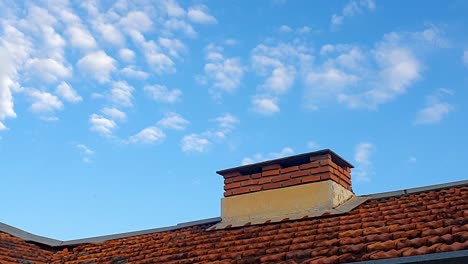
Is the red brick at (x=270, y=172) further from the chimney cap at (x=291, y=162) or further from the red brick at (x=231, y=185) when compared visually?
the red brick at (x=231, y=185)

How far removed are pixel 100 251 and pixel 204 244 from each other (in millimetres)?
1971

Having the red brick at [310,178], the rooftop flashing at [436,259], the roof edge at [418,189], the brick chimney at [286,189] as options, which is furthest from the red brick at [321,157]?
the rooftop flashing at [436,259]

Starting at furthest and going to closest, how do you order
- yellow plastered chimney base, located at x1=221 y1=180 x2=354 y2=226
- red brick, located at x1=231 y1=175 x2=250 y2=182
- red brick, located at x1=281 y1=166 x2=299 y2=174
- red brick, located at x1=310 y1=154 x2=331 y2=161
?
red brick, located at x1=231 y1=175 x2=250 y2=182 < red brick, located at x1=281 y1=166 x2=299 y2=174 < red brick, located at x1=310 y1=154 x2=331 y2=161 < yellow plastered chimney base, located at x1=221 y1=180 x2=354 y2=226

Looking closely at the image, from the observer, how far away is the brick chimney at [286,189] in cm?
763

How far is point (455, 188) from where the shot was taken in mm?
7230

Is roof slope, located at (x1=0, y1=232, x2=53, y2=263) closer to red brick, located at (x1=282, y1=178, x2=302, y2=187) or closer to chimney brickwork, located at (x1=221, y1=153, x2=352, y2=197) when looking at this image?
chimney brickwork, located at (x1=221, y1=153, x2=352, y2=197)

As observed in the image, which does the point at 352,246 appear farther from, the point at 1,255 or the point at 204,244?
the point at 1,255

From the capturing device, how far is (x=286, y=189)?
7.91 m

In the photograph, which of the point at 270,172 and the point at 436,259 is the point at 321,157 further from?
the point at 436,259

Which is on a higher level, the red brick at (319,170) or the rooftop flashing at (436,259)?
the red brick at (319,170)

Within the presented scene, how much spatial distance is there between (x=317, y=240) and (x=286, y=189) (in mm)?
1834

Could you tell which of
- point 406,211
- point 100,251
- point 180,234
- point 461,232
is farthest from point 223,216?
point 461,232

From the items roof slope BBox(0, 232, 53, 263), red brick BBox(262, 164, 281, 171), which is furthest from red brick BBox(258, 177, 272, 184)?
roof slope BBox(0, 232, 53, 263)

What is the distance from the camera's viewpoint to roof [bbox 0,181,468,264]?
16.6 feet
